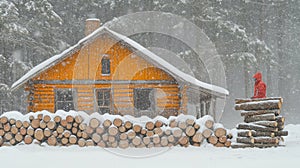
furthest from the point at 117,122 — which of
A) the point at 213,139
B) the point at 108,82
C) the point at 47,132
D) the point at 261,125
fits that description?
the point at 108,82

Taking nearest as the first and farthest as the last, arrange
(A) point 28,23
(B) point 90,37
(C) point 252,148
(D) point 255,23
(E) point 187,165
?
(E) point 187,165, (C) point 252,148, (B) point 90,37, (A) point 28,23, (D) point 255,23

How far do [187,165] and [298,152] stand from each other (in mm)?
4031

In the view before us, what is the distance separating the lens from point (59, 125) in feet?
48.5

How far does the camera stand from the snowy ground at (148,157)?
1073 centimetres

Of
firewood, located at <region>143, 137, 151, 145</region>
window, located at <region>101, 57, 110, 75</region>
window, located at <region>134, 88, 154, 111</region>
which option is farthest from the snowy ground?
window, located at <region>134, 88, 154, 111</region>

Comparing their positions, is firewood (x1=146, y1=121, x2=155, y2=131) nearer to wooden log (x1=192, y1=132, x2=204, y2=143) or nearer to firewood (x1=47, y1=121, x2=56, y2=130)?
wooden log (x1=192, y1=132, x2=204, y2=143)

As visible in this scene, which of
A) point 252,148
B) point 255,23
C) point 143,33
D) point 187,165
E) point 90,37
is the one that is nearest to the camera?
point 187,165

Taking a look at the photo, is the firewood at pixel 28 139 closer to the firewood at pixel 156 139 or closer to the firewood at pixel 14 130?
the firewood at pixel 14 130

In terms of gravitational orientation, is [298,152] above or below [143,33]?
below

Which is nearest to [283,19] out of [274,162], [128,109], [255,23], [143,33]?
[255,23]

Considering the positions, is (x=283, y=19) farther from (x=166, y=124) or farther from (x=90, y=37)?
(x=166, y=124)

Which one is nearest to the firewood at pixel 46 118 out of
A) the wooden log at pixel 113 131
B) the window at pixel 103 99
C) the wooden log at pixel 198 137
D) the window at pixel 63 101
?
the wooden log at pixel 113 131

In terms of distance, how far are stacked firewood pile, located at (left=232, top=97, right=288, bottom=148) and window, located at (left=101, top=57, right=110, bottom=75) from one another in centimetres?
808

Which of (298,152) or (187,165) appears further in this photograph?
(298,152)
